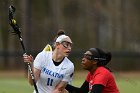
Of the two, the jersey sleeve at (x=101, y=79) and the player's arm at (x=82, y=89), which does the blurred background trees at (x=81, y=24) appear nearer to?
the player's arm at (x=82, y=89)

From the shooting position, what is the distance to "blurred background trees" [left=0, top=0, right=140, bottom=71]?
42625mm

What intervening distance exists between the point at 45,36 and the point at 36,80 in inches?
1395

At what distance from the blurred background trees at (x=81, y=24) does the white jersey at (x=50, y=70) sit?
28.5 meters

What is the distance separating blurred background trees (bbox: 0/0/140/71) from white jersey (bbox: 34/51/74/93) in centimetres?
2854

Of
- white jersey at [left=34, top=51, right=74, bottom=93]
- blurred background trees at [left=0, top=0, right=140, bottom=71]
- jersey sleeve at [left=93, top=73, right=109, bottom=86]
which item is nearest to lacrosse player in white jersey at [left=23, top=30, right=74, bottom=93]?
white jersey at [left=34, top=51, right=74, bottom=93]

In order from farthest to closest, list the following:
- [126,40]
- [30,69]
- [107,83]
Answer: [126,40]
[30,69]
[107,83]

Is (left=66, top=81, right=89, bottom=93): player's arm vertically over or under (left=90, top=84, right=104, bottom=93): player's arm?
under

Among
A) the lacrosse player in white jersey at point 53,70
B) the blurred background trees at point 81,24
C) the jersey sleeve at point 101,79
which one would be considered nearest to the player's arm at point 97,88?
the jersey sleeve at point 101,79

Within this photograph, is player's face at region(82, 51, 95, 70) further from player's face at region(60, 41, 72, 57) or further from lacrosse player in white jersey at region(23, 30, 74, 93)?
lacrosse player in white jersey at region(23, 30, 74, 93)

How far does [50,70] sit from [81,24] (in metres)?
40.2

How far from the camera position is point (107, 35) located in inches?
1815

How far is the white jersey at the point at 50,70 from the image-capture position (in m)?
10.1

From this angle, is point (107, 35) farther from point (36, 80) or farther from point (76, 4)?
point (36, 80)

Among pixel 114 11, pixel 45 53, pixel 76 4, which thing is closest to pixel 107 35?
pixel 114 11
